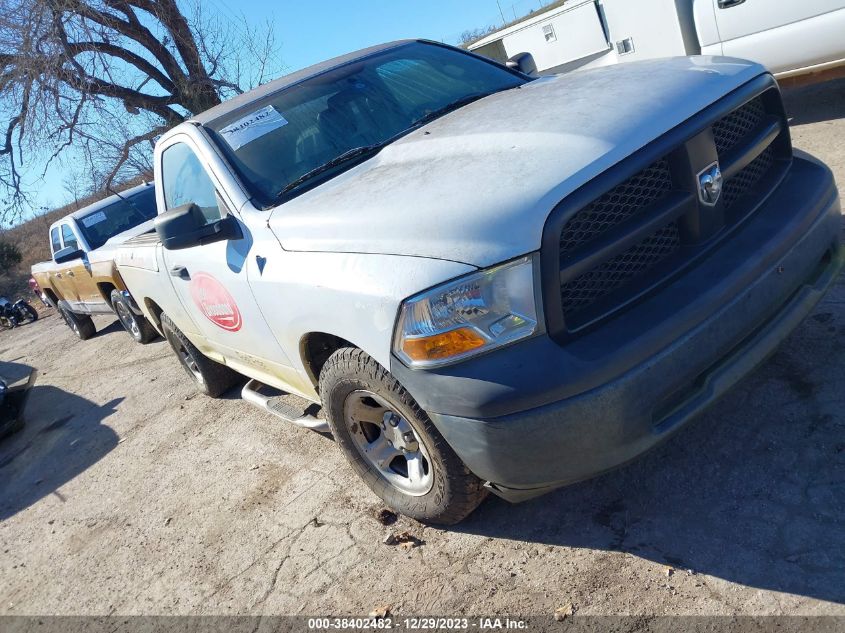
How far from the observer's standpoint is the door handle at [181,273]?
4.14 m

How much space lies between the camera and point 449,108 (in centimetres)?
377

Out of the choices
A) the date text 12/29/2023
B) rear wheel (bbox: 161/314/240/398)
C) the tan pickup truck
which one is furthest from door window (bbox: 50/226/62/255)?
the date text 12/29/2023

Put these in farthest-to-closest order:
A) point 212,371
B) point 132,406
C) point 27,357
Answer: point 27,357, point 132,406, point 212,371

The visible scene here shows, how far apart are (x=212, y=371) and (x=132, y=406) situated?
1.45 metres

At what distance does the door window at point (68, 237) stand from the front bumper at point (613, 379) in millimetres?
8239

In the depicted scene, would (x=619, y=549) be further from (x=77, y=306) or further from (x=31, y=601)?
(x=77, y=306)

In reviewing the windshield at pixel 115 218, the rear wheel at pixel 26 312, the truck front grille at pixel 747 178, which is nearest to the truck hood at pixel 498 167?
the truck front grille at pixel 747 178

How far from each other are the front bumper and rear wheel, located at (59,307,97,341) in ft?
31.6

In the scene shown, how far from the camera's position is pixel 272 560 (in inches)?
132

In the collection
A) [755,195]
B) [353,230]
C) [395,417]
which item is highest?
[353,230]

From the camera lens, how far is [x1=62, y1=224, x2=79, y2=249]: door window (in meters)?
9.36

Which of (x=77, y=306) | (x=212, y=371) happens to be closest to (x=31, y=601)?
(x=212, y=371)

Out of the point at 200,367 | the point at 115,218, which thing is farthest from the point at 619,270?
the point at 115,218

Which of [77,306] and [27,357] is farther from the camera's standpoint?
[27,357]
